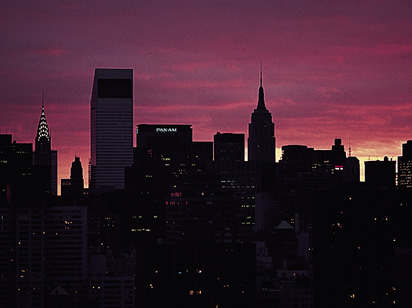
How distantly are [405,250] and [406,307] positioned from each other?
5.65 metres

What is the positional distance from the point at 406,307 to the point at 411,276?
3946 millimetres

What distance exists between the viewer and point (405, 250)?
11088 cm

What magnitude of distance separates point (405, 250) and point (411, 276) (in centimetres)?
484

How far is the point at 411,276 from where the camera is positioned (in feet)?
349

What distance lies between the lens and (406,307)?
4284 inches
